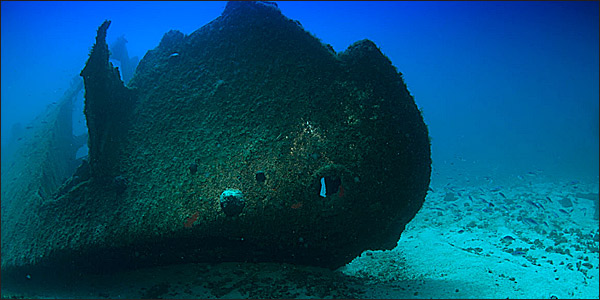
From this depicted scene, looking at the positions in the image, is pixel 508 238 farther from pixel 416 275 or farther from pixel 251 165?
pixel 251 165

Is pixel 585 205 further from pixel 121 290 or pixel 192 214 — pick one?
pixel 121 290

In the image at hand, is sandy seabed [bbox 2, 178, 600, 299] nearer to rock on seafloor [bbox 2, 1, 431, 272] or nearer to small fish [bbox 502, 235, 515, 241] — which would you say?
small fish [bbox 502, 235, 515, 241]

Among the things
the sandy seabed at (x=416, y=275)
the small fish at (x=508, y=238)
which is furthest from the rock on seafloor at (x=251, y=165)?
the small fish at (x=508, y=238)

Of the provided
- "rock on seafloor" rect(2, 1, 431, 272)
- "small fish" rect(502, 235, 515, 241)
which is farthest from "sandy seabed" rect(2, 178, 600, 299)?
"rock on seafloor" rect(2, 1, 431, 272)

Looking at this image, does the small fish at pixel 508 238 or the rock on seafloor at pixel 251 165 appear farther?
the small fish at pixel 508 238

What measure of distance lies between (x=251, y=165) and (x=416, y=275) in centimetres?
392

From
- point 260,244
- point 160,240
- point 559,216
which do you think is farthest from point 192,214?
point 559,216

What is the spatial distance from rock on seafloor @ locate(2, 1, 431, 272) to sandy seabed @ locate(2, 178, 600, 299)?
253 millimetres

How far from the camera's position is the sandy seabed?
4523 millimetres

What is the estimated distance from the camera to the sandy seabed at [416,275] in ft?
14.8

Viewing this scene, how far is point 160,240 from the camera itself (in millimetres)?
4582

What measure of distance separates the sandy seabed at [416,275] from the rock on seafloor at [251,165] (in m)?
0.25

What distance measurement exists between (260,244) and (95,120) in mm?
3602

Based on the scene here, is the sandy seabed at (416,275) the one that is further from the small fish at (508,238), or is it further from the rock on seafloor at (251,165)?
the rock on seafloor at (251,165)
